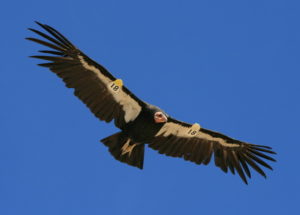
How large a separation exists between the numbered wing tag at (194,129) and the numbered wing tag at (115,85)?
294 cm

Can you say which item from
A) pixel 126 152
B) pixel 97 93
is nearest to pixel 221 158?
pixel 126 152

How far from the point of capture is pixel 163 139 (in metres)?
21.2

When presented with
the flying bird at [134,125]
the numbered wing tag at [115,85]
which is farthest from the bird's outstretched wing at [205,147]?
the numbered wing tag at [115,85]

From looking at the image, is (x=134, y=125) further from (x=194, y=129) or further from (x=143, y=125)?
(x=194, y=129)

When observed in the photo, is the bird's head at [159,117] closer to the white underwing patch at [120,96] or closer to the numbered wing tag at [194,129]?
the white underwing patch at [120,96]

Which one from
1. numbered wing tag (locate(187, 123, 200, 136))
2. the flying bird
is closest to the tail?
the flying bird

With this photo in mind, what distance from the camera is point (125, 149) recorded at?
20.2m

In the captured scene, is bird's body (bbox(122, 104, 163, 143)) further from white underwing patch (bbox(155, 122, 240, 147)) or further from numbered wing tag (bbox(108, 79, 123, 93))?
numbered wing tag (bbox(108, 79, 123, 93))

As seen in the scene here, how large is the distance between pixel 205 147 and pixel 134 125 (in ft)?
9.79

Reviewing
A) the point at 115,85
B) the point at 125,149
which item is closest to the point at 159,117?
the point at 125,149

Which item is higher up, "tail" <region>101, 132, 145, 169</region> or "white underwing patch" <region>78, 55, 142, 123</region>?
"white underwing patch" <region>78, 55, 142, 123</region>

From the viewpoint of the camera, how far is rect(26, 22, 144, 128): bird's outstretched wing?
19055 mm

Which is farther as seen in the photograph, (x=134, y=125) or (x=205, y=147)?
(x=205, y=147)

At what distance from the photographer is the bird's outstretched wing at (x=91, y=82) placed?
62.5 feet
